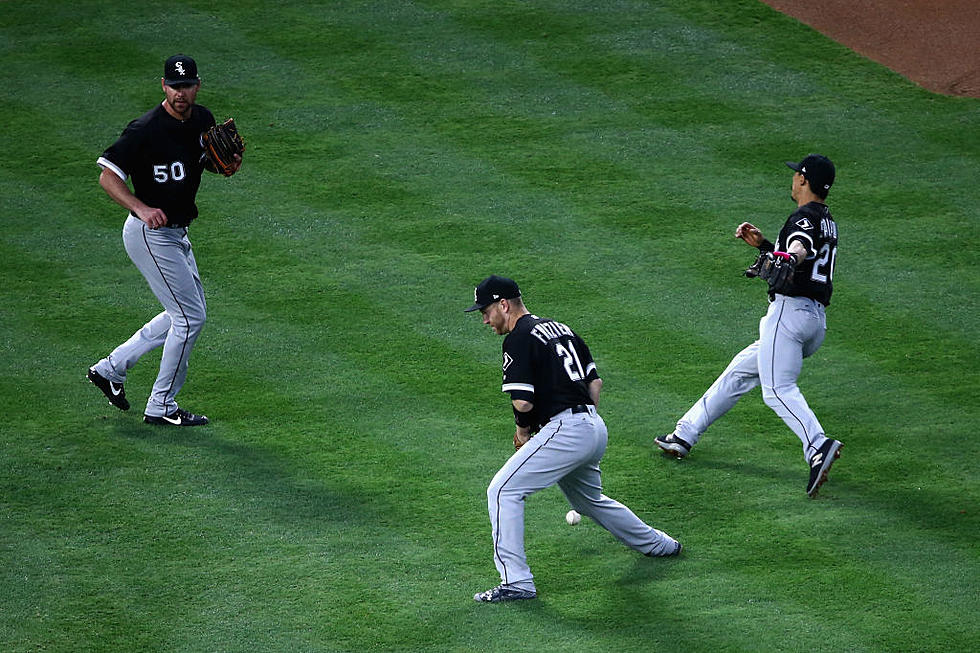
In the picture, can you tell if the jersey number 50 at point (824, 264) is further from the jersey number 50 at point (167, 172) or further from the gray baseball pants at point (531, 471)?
the jersey number 50 at point (167, 172)

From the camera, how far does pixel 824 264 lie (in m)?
7.15

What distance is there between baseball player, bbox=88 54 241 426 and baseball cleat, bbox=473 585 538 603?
104 inches

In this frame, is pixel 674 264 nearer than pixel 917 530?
No

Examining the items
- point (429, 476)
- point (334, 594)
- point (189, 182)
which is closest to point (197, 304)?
point (189, 182)

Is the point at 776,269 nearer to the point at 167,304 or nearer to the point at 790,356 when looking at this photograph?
the point at 790,356

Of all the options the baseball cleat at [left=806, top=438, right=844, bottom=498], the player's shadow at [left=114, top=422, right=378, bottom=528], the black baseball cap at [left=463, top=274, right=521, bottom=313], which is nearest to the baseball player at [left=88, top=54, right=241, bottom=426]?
the player's shadow at [left=114, top=422, right=378, bottom=528]

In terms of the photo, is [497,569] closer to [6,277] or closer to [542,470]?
[542,470]

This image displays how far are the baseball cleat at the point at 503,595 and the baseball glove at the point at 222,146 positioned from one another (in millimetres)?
3137

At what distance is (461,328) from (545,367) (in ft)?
10.5

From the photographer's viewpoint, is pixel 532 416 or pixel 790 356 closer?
pixel 532 416

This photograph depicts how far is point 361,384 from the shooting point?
27.6 ft

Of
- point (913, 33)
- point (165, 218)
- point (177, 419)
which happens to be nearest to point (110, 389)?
point (177, 419)

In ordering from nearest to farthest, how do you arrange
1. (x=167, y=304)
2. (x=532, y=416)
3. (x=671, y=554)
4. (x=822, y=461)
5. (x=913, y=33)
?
(x=532, y=416), (x=671, y=554), (x=822, y=461), (x=167, y=304), (x=913, y=33)

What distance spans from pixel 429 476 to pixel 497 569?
120 centimetres
